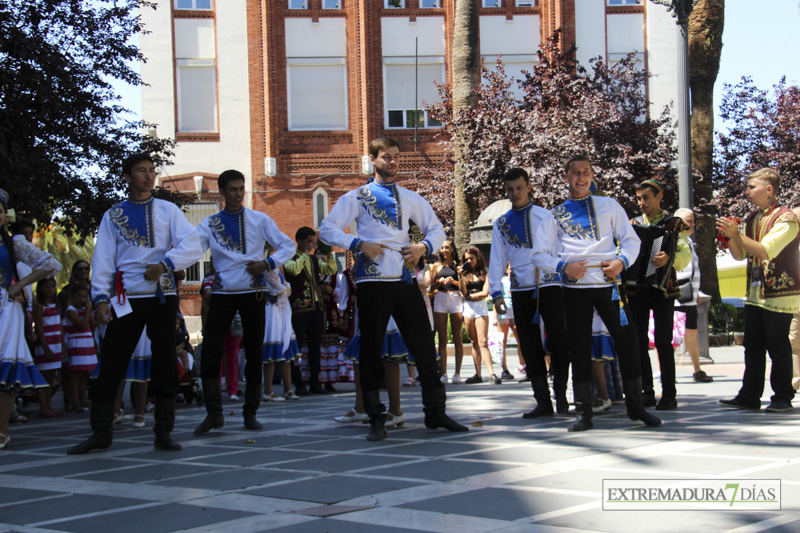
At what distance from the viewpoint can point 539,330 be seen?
8.62 meters

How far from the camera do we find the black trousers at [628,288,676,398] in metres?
8.66

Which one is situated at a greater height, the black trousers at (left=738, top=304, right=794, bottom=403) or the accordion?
the accordion

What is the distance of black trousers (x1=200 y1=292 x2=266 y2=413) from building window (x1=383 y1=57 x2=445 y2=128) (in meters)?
24.5

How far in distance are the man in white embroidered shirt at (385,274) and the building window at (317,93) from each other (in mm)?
24860

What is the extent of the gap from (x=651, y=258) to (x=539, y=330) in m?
1.20

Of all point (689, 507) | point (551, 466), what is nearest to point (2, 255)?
point (551, 466)

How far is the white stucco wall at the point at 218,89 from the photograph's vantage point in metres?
31.0

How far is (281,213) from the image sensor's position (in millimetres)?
31875

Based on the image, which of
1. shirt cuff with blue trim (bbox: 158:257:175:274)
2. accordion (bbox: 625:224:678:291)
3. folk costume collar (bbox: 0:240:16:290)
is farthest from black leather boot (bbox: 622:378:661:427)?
folk costume collar (bbox: 0:240:16:290)

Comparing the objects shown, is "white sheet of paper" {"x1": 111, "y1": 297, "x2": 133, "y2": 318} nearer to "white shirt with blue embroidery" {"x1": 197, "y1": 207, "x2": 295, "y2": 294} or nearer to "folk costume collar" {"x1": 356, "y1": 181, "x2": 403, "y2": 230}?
"white shirt with blue embroidery" {"x1": 197, "y1": 207, "x2": 295, "y2": 294}

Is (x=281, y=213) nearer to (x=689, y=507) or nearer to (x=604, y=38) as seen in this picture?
(x=604, y=38)

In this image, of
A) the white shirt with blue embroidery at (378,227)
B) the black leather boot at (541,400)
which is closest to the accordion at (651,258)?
the black leather boot at (541,400)

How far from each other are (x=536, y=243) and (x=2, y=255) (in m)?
4.42

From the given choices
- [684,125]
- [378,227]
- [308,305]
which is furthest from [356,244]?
[684,125]
